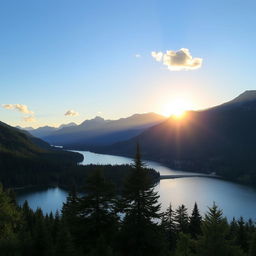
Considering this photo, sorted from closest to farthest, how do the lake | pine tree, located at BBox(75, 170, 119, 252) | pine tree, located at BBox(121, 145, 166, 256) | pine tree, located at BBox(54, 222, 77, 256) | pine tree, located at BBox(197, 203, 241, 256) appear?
pine tree, located at BBox(54, 222, 77, 256) < pine tree, located at BBox(121, 145, 166, 256) < pine tree, located at BBox(197, 203, 241, 256) < pine tree, located at BBox(75, 170, 119, 252) < the lake

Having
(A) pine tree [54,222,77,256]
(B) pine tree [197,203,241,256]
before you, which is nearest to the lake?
(B) pine tree [197,203,241,256]

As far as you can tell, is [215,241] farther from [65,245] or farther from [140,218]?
[65,245]

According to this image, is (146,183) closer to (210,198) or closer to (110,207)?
(110,207)

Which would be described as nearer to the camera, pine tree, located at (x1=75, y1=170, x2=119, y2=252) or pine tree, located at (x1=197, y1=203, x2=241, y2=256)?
pine tree, located at (x1=197, y1=203, x2=241, y2=256)

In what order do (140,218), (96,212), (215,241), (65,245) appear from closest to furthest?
(65,245) → (140,218) → (215,241) → (96,212)

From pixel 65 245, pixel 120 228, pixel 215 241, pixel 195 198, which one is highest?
pixel 120 228

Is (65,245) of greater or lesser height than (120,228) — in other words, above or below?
below

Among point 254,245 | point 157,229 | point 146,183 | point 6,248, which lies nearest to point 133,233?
point 157,229

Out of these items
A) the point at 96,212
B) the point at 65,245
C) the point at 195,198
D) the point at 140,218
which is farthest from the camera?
the point at 195,198

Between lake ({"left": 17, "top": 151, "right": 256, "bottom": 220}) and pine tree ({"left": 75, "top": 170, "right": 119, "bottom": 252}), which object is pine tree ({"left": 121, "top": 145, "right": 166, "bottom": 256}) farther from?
lake ({"left": 17, "top": 151, "right": 256, "bottom": 220})

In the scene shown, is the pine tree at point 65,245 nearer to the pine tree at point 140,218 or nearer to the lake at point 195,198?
the pine tree at point 140,218

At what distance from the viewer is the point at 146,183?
21766 mm

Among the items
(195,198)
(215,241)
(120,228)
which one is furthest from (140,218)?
(195,198)

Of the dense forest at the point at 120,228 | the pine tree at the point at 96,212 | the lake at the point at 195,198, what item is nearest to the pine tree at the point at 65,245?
the dense forest at the point at 120,228
